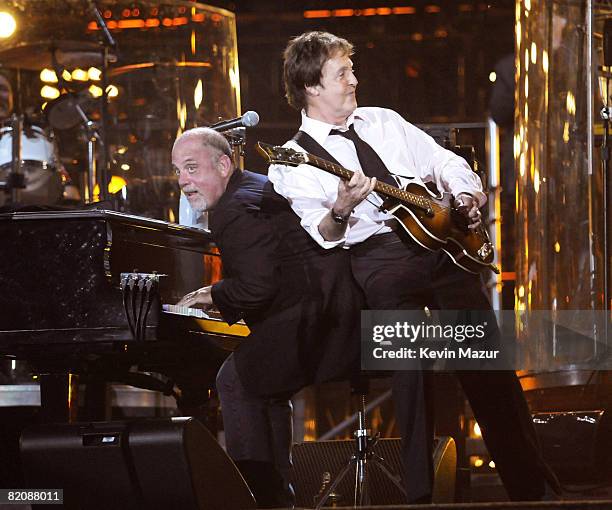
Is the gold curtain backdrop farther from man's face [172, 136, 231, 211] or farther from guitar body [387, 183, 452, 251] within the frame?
man's face [172, 136, 231, 211]

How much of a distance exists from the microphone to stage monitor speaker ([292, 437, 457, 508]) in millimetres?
1022

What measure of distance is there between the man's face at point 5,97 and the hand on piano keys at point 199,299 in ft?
5.16

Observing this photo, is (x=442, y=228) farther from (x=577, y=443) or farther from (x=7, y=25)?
(x=7, y=25)

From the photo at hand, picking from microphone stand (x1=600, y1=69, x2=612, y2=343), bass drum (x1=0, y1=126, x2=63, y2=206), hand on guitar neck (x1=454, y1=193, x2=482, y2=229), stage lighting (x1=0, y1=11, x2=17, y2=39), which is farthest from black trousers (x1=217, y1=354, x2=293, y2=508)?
stage lighting (x1=0, y1=11, x2=17, y2=39)

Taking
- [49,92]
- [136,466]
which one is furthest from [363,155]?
[49,92]

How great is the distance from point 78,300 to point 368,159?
917mm

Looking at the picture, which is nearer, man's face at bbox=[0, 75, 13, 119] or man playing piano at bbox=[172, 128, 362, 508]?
man playing piano at bbox=[172, 128, 362, 508]

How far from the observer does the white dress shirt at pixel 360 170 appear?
121 inches

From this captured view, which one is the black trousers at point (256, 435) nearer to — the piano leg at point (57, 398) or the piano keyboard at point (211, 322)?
the piano keyboard at point (211, 322)

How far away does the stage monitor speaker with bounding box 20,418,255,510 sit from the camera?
2869 millimetres

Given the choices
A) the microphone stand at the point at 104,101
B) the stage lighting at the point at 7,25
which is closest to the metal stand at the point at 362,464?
the microphone stand at the point at 104,101

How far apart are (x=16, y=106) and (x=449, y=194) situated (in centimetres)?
216

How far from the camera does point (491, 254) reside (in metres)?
3.16

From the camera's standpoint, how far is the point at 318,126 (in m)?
3.17
